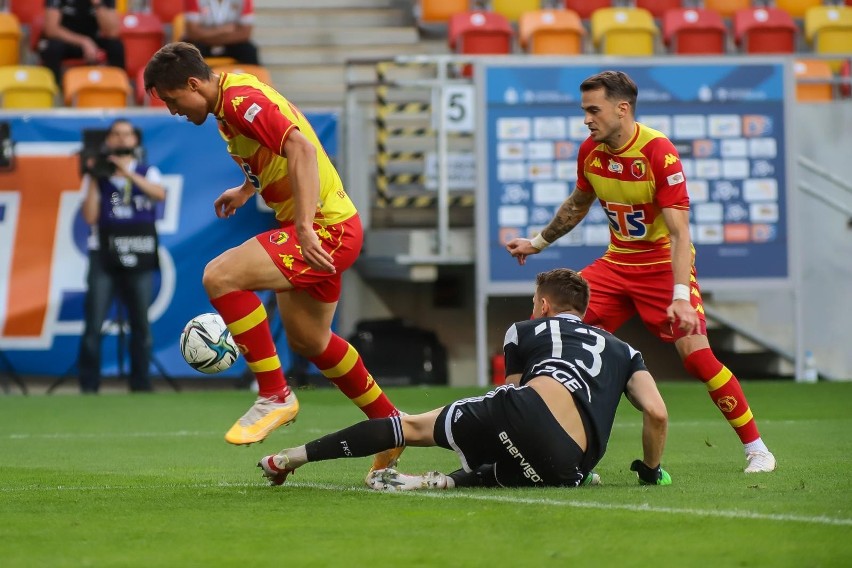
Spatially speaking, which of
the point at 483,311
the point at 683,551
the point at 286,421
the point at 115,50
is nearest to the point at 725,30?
the point at 483,311

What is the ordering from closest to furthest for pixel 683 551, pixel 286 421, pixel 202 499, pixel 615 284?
pixel 683 551, pixel 202 499, pixel 286 421, pixel 615 284

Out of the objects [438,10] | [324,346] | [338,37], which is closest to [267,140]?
[324,346]

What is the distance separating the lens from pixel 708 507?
18.3 ft

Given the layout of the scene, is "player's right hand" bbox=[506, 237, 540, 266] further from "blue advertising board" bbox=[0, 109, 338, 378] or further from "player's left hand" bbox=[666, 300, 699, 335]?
"blue advertising board" bbox=[0, 109, 338, 378]

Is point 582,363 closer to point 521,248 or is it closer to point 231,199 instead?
point 521,248

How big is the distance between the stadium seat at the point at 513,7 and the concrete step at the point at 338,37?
3.54 feet

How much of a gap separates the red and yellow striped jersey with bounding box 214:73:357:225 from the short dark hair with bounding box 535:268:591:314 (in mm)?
1108

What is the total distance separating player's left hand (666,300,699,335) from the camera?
6.57m

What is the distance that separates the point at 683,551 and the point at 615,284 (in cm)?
309

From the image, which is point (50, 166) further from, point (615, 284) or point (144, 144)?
point (615, 284)

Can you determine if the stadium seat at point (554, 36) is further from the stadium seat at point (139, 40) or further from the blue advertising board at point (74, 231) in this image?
the stadium seat at point (139, 40)

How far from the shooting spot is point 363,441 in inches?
242

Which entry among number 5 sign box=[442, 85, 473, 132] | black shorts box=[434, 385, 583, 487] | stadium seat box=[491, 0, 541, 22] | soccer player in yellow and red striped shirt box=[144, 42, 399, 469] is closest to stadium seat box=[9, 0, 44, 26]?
stadium seat box=[491, 0, 541, 22]

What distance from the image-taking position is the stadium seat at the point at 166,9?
1886 cm
